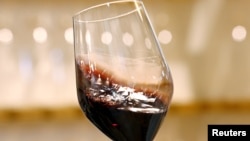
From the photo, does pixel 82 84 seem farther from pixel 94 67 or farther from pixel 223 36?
pixel 223 36

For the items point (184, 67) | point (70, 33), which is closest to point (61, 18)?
point (70, 33)

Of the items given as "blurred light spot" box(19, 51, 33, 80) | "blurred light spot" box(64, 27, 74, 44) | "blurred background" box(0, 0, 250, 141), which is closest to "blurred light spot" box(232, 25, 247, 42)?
"blurred background" box(0, 0, 250, 141)

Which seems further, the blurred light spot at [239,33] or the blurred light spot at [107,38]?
the blurred light spot at [239,33]

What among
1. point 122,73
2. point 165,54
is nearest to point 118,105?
point 122,73

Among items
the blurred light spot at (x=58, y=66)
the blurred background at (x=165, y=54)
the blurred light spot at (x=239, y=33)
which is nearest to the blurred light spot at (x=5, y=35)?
the blurred background at (x=165, y=54)

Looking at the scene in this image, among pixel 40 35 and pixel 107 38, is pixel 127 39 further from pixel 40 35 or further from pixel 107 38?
pixel 40 35

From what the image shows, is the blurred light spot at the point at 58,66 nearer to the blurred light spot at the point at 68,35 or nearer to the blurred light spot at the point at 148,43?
the blurred light spot at the point at 68,35
